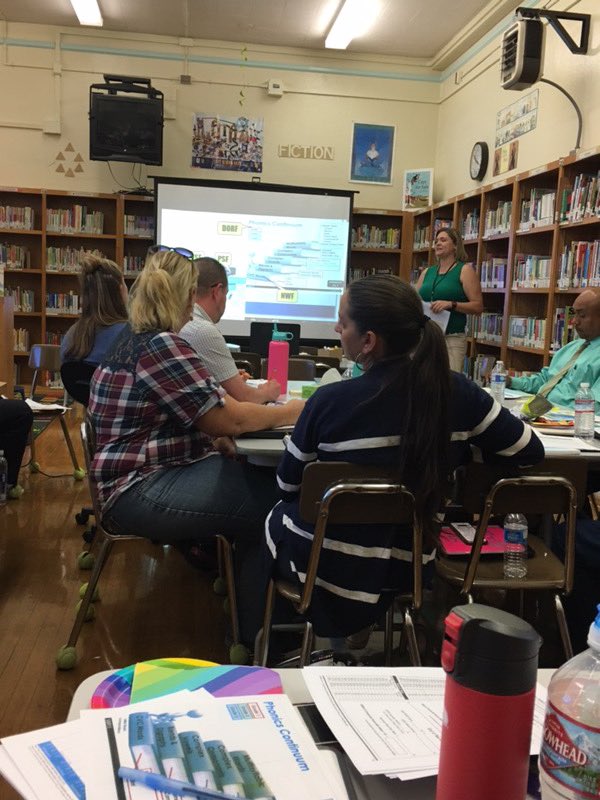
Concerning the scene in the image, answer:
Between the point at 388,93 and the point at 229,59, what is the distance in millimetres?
1711

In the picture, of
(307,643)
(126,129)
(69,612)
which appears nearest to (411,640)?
(307,643)

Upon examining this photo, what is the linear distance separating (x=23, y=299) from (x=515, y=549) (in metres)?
6.54

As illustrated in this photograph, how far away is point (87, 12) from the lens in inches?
253

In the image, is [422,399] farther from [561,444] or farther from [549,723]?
[549,723]

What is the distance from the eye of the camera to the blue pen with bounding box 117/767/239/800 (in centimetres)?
57

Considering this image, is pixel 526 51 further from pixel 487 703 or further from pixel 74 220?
pixel 487 703

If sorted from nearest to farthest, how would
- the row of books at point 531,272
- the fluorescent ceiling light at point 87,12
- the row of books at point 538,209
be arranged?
the row of books at point 538,209
the row of books at point 531,272
the fluorescent ceiling light at point 87,12

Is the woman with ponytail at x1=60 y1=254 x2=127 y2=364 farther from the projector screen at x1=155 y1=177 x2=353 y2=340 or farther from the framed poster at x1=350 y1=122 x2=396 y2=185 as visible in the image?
the framed poster at x1=350 y1=122 x2=396 y2=185

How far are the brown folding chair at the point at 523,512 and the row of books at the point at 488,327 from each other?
3.95 meters

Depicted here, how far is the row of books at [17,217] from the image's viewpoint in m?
7.11

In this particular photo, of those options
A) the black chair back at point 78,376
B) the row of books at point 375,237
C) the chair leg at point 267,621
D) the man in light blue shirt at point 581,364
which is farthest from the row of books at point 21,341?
the chair leg at point 267,621

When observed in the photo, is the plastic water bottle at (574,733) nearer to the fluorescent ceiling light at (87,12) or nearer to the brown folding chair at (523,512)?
the brown folding chair at (523,512)

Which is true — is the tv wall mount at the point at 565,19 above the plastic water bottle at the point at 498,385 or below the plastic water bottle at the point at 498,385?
above

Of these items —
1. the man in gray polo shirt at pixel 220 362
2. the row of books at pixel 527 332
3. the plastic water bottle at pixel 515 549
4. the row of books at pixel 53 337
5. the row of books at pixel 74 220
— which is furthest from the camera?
the row of books at pixel 53 337
